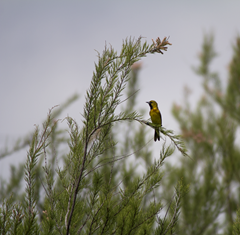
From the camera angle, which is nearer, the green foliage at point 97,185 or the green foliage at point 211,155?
the green foliage at point 97,185

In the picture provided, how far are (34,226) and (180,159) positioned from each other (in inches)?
225

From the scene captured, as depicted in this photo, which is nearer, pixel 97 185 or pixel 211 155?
pixel 97 185

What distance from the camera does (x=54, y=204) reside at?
62.6 inches

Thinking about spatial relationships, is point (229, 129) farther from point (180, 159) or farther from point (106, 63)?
point (106, 63)

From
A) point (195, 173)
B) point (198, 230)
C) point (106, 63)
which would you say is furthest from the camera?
point (195, 173)

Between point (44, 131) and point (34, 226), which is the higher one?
point (44, 131)

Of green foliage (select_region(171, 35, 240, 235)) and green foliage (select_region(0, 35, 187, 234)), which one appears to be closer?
green foliage (select_region(0, 35, 187, 234))

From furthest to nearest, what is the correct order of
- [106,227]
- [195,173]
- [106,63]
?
1. [195,173]
2. [106,227]
3. [106,63]

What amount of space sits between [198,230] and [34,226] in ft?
18.0

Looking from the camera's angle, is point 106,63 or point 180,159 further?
point 180,159

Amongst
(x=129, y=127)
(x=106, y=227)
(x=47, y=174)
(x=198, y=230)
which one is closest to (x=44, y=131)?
(x=47, y=174)

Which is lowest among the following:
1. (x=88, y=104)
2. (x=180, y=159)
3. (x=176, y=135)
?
(x=176, y=135)

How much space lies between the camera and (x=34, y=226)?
144 centimetres

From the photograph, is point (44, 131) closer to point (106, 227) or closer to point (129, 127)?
point (106, 227)
